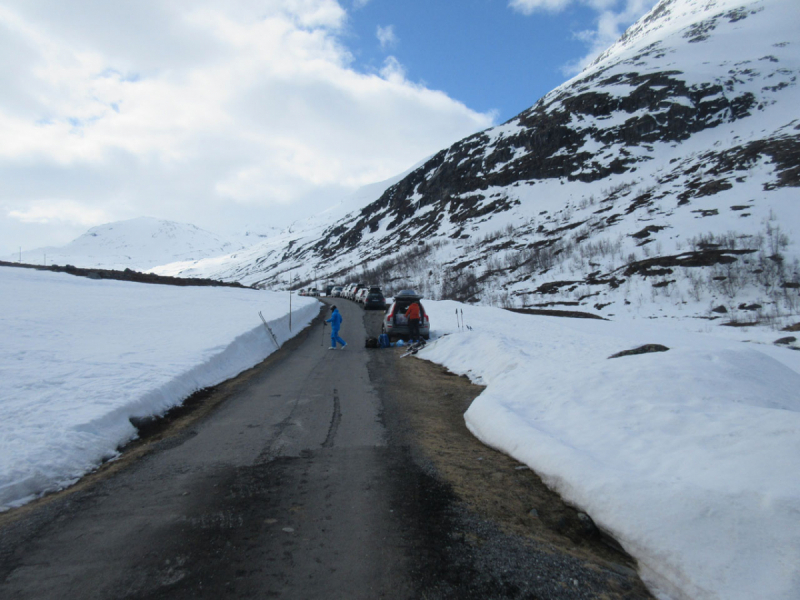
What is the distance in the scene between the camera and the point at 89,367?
27.1ft

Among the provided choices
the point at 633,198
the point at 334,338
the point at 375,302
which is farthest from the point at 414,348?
the point at 633,198

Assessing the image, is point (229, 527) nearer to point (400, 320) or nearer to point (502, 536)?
point (502, 536)

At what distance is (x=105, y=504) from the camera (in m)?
3.96

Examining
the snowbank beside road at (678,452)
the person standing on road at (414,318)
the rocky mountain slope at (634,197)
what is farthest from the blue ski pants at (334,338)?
the rocky mountain slope at (634,197)

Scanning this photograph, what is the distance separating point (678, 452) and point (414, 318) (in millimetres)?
11515

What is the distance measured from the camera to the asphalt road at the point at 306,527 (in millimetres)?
2791

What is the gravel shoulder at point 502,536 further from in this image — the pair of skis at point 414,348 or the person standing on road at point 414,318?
the person standing on road at point 414,318

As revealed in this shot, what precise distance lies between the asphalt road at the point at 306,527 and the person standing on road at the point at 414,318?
9142mm

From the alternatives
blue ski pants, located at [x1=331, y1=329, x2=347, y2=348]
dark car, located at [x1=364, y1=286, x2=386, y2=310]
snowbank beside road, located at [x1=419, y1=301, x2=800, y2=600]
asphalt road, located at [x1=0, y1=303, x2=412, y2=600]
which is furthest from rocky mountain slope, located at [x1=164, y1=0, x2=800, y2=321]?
asphalt road, located at [x1=0, y1=303, x2=412, y2=600]

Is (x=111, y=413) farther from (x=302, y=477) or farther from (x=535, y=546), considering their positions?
(x=535, y=546)

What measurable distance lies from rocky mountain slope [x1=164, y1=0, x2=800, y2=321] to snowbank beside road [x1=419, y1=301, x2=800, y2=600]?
21.0 metres

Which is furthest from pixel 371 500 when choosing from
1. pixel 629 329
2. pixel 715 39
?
pixel 715 39

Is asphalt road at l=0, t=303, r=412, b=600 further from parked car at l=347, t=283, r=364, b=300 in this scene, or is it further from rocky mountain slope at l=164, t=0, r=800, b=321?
parked car at l=347, t=283, r=364, b=300

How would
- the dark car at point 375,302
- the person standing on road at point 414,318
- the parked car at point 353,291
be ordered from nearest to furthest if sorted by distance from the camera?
the person standing on road at point 414,318 < the dark car at point 375,302 < the parked car at point 353,291
